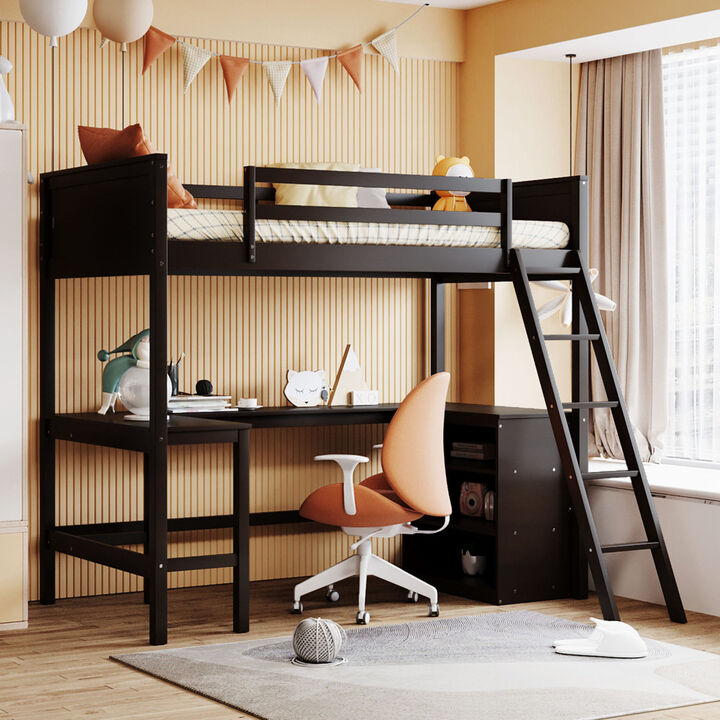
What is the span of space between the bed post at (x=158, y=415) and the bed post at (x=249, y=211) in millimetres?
301

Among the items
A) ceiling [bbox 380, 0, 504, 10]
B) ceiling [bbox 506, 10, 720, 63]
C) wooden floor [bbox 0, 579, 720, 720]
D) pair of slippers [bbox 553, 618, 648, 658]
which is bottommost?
wooden floor [bbox 0, 579, 720, 720]

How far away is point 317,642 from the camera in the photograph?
3.74 m

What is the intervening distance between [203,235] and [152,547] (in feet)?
3.49

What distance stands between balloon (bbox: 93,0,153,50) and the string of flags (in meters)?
0.82

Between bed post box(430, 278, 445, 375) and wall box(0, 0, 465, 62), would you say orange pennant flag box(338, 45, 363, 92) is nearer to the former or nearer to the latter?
wall box(0, 0, 465, 62)

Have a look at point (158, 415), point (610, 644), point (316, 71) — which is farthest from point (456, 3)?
point (610, 644)

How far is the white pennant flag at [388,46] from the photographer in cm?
538

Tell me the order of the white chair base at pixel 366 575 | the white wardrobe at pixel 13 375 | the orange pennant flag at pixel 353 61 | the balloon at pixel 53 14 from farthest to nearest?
the orange pennant flag at pixel 353 61 → the white chair base at pixel 366 575 → the white wardrobe at pixel 13 375 → the balloon at pixel 53 14

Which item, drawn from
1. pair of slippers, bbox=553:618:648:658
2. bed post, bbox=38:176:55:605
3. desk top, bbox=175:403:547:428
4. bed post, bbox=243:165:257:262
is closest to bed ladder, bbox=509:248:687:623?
desk top, bbox=175:403:547:428

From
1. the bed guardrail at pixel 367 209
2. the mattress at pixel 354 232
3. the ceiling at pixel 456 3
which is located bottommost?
the mattress at pixel 354 232

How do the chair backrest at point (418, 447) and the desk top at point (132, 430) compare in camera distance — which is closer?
the desk top at point (132, 430)

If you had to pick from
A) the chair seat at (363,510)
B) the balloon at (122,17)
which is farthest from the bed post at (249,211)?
the chair seat at (363,510)

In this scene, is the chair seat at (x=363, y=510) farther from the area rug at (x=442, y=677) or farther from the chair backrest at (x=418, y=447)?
the area rug at (x=442, y=677)

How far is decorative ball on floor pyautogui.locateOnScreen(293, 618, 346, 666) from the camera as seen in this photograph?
3.74m
